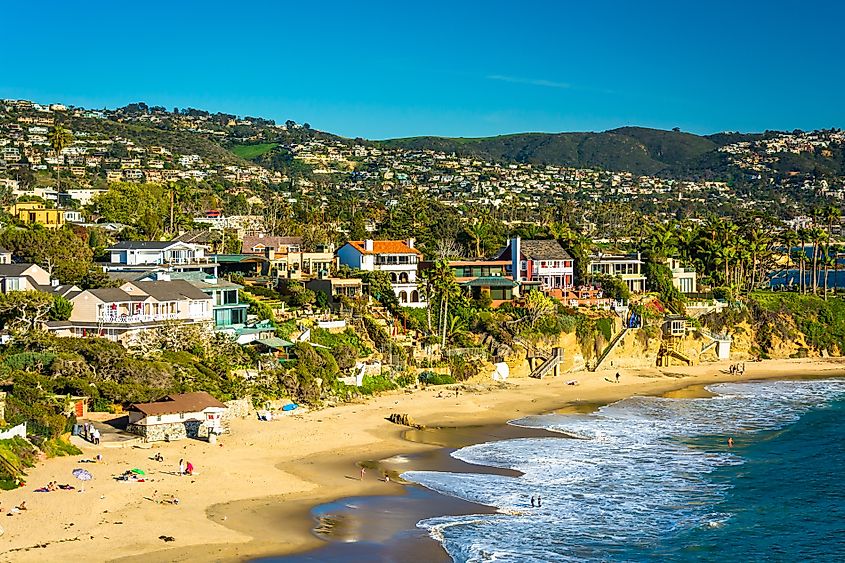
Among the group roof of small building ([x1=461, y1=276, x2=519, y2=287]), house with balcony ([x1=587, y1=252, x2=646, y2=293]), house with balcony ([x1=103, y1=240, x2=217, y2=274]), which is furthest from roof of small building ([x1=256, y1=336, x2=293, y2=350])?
house with balcony ([x1=587, y1=252, x2=646, y2=293])

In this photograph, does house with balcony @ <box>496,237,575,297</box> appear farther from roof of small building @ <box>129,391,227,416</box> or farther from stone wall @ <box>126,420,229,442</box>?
stone wall @ <box>126,420,229,442</box>

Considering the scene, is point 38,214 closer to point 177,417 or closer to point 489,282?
point 489,282

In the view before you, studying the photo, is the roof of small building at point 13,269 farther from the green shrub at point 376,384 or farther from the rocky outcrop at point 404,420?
the rocky outcrop at point 404,420

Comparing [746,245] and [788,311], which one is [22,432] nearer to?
[788,311]

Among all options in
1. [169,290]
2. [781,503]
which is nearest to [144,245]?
[169,290]

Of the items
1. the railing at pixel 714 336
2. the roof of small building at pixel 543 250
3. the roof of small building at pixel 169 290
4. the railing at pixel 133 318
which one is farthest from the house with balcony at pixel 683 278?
the railing at pixel 133 318

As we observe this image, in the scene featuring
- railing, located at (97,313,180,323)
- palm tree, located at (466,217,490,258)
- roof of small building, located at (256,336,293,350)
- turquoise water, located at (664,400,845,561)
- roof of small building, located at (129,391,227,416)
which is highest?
palm tree, located at (466,217,490,258)

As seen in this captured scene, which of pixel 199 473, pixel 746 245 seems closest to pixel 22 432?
pixel 199 473
